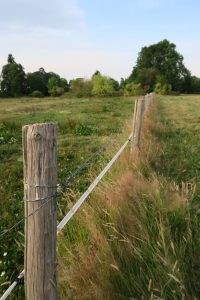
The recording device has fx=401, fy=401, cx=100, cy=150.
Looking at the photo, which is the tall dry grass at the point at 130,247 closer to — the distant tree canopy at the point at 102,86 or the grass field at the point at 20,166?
the grass field at the point at 20,166

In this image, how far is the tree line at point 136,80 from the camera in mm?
71875

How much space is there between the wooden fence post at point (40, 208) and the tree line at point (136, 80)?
65.6 meters

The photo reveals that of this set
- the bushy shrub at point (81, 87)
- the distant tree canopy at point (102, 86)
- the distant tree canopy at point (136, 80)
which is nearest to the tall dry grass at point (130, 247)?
the distant tree canopy at point (102, 86)

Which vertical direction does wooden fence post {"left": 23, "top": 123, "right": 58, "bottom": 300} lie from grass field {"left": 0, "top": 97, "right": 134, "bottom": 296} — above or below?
above

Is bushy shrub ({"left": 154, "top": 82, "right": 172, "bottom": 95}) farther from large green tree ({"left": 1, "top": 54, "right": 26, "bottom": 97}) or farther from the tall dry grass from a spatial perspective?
the tall dry grass

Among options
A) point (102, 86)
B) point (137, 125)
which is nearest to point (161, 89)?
point (102, 86)

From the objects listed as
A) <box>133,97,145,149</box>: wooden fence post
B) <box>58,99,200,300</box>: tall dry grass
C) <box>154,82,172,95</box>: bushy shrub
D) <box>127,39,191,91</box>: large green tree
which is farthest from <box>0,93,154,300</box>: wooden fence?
<box>127,39,191,91</box>: large green tree

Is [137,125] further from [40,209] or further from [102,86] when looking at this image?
[102,86]

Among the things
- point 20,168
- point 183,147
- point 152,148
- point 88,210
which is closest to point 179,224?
point 88,210

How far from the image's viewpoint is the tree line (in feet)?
236

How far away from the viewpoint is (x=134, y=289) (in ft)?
8.82

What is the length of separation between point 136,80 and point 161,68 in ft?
44.8

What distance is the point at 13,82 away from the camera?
83750 mm

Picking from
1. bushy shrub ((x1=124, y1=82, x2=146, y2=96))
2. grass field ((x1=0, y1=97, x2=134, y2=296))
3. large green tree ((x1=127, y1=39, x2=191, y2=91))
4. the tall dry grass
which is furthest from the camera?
large green tree ((x1=127, y1=39, x2=191, y2=91))
